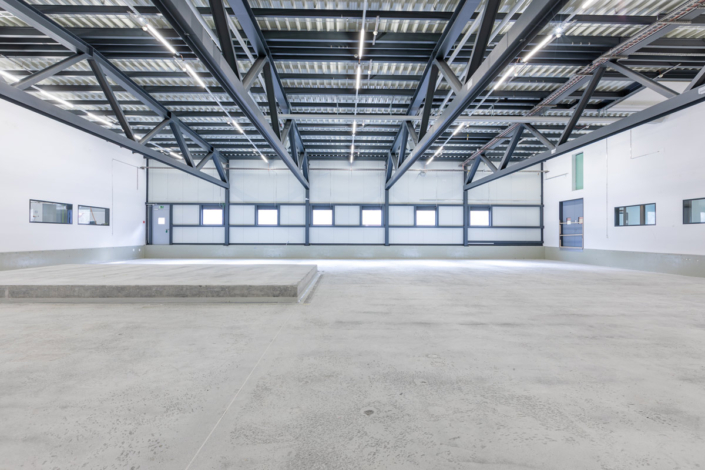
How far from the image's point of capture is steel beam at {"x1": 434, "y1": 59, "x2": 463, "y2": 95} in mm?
6776

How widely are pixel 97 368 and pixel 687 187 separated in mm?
16804

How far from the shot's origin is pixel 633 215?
42.4 ft

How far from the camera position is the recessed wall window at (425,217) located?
1875 centimetres

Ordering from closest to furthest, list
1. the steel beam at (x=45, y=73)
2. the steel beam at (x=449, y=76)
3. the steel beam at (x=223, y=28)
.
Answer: the steel beam at (x=223, y=28) → the steel beam at (x=45, y=73) → the steel beam at (x=449, y=76)

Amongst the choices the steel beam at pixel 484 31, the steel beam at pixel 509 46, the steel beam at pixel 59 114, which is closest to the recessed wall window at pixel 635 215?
the steel beam at pixel 509 46

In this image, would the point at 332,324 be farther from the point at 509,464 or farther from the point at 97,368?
the point at 509,464

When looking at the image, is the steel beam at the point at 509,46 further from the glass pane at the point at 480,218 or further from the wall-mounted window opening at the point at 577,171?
the wall-mounted window opening at the point at 577,171

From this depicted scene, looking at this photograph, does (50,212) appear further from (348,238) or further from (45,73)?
(348,238)

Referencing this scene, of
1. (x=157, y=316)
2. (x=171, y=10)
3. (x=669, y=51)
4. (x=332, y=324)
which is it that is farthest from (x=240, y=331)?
(x=669, y=51)

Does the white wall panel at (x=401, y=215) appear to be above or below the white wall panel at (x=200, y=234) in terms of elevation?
above

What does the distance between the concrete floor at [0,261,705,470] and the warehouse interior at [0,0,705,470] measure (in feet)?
0.08

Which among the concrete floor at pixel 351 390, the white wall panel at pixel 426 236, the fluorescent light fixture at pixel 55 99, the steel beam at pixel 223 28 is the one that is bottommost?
the concrete floor at pixel 351 390

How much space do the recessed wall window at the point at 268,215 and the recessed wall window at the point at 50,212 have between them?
8560 millimetres

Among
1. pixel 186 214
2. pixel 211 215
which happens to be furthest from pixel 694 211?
pixel 186 214
